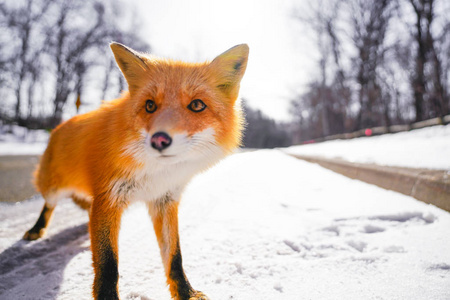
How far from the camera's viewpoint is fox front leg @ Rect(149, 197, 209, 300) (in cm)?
126

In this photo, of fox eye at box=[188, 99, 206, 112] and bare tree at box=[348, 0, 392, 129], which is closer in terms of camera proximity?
fox eye at box=[188, 99, 206, 112]

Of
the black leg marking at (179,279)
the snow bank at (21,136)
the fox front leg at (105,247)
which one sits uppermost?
the snow bank at (21,136)

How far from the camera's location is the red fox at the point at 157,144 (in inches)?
47.9

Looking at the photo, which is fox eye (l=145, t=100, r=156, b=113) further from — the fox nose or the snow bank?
the snow bank

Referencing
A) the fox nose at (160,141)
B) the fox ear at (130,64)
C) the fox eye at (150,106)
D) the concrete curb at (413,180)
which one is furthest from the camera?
the concrete curb at (413,180)

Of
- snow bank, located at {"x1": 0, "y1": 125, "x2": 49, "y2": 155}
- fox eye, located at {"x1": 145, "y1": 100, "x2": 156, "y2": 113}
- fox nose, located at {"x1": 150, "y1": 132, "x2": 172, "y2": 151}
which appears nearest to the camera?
fox nose, located at {"x1": 150, "y1": 132, "x2": 172, "y2": 151}

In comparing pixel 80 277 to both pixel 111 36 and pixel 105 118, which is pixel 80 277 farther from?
pixel 111 36

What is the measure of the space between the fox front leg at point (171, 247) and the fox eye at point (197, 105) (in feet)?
2.10

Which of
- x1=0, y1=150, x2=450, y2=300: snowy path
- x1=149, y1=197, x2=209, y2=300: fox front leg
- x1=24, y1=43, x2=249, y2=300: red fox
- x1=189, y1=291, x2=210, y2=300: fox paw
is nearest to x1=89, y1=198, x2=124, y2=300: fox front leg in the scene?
x1=24, y1=43, x2=249, y2=300: red fox

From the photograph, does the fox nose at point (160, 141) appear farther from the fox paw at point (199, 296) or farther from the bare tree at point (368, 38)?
the bare tree at point (368, 38)

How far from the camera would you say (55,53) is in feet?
56.9

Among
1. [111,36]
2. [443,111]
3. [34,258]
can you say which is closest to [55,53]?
[111,36]

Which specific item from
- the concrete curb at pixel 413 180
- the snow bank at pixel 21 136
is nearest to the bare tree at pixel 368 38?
the concrete curb at pixel 413 180

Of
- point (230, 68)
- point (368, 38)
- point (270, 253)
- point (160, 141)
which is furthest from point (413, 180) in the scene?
point (368, 38)
